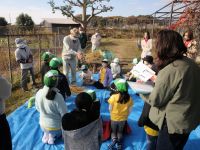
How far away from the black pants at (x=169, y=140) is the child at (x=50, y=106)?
184cm

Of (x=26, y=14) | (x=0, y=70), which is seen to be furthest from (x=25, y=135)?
(x=26, y=14)

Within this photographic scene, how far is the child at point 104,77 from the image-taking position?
676 cm

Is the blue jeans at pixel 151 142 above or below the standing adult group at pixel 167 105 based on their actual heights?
below

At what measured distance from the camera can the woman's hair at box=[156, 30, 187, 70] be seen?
203 centimetres

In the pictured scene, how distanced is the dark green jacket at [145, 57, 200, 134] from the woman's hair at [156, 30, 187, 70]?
57 millimetres

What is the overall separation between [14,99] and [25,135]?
229 centimetres

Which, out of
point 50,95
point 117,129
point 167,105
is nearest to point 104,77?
point 117,129

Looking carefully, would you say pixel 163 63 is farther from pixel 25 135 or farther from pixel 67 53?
pixel 67 53

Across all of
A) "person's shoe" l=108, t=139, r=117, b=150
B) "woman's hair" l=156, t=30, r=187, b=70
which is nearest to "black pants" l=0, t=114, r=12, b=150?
"person's shoe" l=108, t=139, r=117, b=150

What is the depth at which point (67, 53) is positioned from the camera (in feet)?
22.1

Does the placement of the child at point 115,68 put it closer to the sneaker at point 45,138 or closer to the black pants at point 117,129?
the black pants at point 117,129

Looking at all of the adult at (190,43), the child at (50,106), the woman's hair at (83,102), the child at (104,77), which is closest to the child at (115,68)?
the child at (104,77)

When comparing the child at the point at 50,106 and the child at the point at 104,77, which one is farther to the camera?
the child at the point at 104,77

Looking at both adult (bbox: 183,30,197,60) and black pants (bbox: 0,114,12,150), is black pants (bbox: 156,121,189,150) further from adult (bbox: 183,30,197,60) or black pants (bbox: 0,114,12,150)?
adult (bbox: 183,30,197,60)
